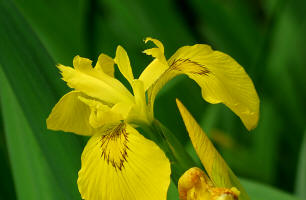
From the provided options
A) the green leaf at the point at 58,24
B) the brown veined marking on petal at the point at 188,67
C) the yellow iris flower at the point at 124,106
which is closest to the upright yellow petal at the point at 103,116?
the yellow iris flower at the point at 124,106

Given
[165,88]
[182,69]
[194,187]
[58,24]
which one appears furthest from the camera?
[58,24]

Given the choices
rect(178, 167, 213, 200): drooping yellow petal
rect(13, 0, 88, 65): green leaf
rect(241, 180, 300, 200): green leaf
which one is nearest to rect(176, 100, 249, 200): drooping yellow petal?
rect(178, 167, 213, 200): drooping yellow petal

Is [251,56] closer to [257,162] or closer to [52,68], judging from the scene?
[257,162]

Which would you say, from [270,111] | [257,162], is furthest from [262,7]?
[257,162]

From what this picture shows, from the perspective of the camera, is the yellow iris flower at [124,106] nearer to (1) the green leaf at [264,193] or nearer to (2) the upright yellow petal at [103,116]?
(2) the upright yellow petal at [103,116]

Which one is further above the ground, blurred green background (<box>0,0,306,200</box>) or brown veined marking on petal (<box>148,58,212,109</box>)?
brown veined marking on petal (<box>148,58,212,109</box>)

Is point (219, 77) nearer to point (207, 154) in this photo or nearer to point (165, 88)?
point (207, 154)

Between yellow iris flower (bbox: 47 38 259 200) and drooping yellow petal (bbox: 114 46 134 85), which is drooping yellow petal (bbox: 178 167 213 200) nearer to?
yellow iris flower (bbox: 47 38 259 200)

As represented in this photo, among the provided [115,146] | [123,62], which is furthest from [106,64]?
[115,146]
